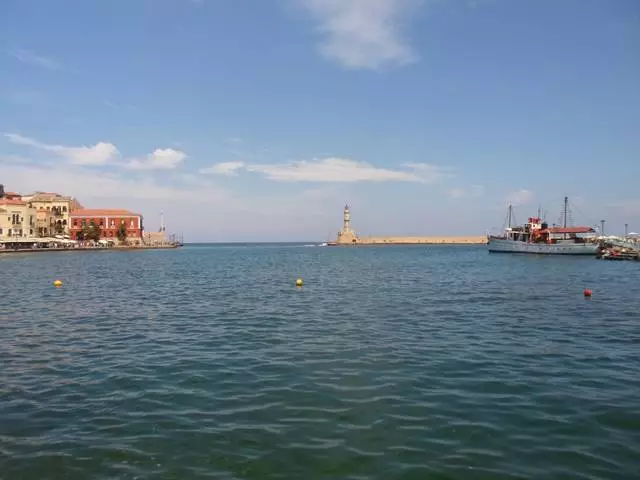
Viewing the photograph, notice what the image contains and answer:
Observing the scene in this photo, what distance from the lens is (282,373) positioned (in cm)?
1472

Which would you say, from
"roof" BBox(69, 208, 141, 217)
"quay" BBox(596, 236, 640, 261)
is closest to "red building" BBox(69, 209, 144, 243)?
"roof" BBox(69, 208, 141, 217)

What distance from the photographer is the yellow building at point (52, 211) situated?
5945 inches

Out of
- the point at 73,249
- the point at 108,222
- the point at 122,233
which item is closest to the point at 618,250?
the point at 73,249

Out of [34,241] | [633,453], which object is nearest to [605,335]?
[633,453]

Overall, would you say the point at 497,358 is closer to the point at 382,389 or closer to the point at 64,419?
the point at 382,389

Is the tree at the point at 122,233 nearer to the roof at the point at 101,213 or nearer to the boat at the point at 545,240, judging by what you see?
the roof at the point at 101,213

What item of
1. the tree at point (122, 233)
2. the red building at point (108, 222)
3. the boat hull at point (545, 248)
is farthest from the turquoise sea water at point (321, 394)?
the red building at point (108, 222)

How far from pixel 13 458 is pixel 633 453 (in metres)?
11.6

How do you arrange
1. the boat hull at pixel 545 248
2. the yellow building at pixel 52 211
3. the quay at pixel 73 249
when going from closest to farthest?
the boat hull at pixel 545 248, the quay at pixel 73 249, the yellow building at pixel 52 211

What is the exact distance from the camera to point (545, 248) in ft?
365

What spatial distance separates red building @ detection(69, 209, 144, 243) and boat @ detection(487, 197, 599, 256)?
117068mm

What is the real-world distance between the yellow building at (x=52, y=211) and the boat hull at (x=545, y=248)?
435 ft

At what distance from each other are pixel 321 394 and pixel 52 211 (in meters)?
171

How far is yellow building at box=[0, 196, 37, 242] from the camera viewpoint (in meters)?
133
